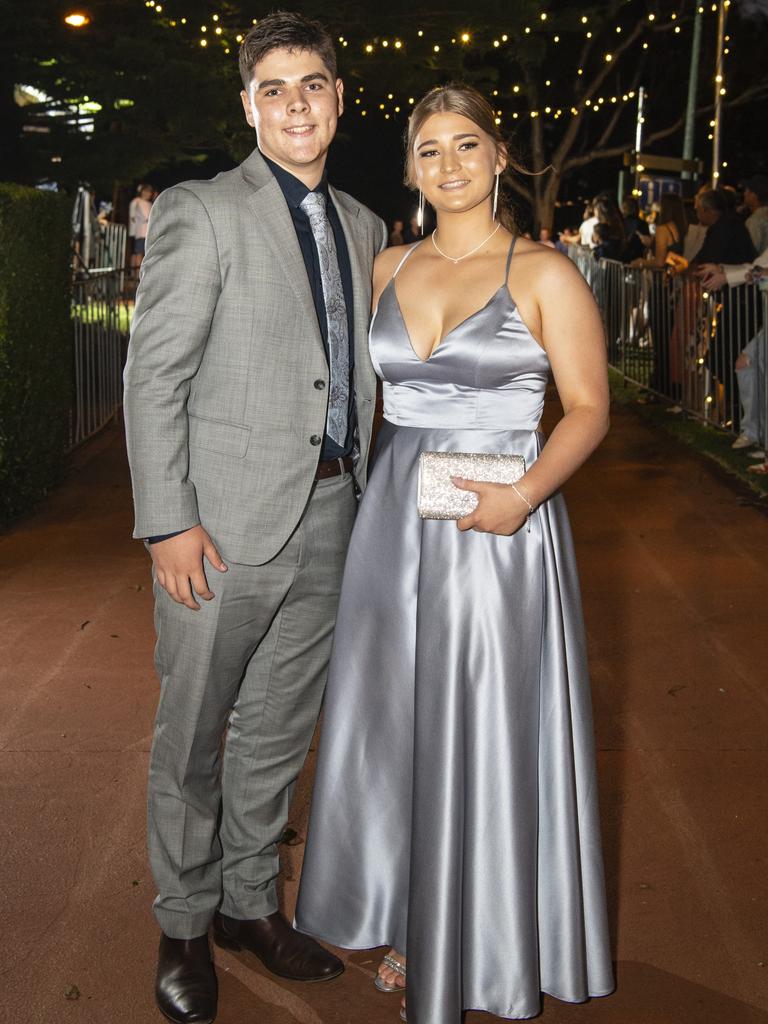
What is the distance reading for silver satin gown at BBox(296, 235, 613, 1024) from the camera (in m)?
3.18

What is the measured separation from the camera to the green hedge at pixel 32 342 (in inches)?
337

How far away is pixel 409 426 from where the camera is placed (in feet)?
11.0

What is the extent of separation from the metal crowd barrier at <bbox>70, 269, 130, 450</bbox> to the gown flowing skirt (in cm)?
861

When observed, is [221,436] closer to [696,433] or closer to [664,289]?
[696,433]

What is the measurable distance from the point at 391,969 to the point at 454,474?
4.49ft

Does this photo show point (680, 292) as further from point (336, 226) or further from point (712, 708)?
point (336, 226)

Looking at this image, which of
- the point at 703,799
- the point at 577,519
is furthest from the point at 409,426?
the point at 577,519

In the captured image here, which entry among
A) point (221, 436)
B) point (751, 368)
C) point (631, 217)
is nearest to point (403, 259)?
point (221, 436)

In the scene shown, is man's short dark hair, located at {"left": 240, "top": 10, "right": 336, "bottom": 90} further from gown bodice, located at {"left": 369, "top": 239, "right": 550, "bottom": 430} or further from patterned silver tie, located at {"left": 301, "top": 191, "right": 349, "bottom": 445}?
gown bodice, located at {"left": 369, "top": 239, "right": 550, "bottom": 430}

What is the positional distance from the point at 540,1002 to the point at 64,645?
3667 millimetres

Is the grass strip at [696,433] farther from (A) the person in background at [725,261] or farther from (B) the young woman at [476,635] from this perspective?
(B) the young woman at [476,635]

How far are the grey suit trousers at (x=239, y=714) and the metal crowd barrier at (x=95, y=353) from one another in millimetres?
8293

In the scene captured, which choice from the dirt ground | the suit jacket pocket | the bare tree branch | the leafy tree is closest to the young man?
the suit jacket pocket

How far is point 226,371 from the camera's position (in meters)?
3.20
